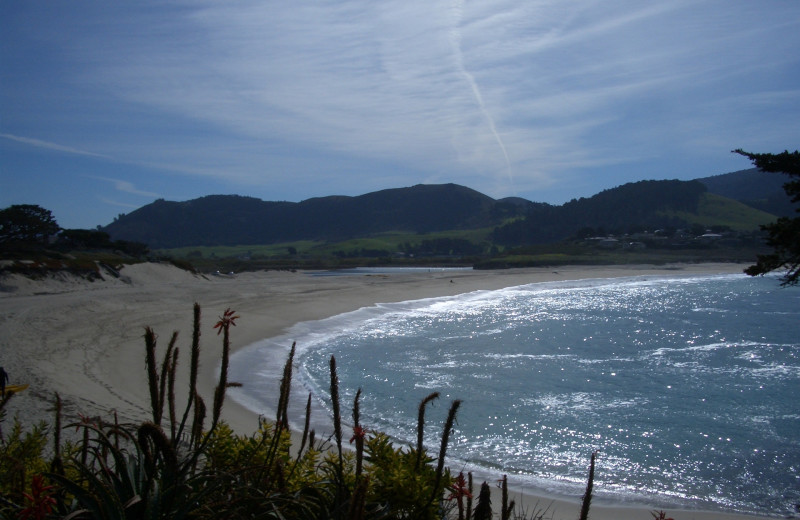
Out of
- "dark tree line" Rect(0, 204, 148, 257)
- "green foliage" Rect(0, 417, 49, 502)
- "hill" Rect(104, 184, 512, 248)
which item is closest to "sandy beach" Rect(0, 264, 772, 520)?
"green foliage" Rect(0, 417, 49, 502)

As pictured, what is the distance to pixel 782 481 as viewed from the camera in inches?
297

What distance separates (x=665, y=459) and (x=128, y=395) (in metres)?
8.62

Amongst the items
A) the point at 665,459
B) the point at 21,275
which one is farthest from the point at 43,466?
the point at 21,275

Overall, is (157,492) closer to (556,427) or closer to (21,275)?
(556,427)

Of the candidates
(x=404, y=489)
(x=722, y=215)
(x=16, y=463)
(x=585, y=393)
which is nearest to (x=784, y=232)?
(x=585, y=393)

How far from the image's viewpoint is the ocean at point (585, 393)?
7633mm

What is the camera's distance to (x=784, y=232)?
23.4 ft

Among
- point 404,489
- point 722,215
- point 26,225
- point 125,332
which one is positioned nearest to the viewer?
point 404,489

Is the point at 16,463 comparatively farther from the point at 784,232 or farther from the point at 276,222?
the point at 276,222

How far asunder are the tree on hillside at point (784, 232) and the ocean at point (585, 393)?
9.33ft

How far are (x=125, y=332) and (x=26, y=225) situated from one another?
26621 mm

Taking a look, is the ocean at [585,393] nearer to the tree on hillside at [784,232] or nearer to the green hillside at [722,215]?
the tree on hillside at [784,232]

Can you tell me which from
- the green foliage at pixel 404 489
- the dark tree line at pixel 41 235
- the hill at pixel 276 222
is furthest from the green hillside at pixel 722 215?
the green foliage at pixel 404 489

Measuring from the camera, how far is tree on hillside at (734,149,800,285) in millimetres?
Answer: 7039
